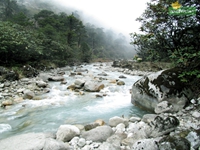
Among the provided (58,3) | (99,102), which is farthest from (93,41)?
(58,3)

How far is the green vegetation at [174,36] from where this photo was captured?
14.5 feet

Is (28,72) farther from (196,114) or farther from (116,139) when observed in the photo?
(196,114)

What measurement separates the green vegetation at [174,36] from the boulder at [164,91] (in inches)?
12.8

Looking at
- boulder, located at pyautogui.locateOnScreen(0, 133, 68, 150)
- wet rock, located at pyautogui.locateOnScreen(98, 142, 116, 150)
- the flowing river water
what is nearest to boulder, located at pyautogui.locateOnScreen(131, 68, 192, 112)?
the flowing river water

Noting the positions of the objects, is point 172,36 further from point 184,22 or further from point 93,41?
point 93,41

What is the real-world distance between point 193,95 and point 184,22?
90.2 inches

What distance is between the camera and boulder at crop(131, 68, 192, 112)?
4.64 metres

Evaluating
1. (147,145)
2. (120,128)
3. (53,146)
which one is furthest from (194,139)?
(53,146)

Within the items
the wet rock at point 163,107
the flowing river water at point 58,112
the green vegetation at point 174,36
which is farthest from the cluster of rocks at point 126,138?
the green vegetation at point 174,36

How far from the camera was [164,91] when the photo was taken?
16.0ft

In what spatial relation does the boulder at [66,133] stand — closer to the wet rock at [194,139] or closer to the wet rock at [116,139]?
the wet rock at [116,139]

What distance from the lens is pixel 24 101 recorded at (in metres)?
6.60

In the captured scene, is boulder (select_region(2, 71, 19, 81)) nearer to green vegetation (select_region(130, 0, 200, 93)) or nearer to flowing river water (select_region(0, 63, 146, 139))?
flowing river water (select_region(0, 63, 146, 139))

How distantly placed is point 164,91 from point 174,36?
1.83 m
